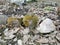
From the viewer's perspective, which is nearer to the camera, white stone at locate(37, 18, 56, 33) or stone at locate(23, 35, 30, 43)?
stone at locate(23, 35, 30, 43)

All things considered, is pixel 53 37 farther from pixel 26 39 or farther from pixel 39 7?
pixel 39 7

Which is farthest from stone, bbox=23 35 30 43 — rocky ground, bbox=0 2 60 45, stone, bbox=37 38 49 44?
stone, bbox=37 38 49 44

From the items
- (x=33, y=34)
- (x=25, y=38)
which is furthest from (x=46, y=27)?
(x=25, y=38)

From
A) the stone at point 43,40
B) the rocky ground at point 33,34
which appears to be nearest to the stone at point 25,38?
the rocky ground at point 33,34

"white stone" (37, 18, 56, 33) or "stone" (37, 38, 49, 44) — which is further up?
"white stone" (37, 18, 56, 33)

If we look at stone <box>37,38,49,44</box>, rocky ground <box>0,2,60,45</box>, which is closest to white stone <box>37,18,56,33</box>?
rocky ground <box>0,2,60,45</box>

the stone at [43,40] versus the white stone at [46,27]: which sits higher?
the white stone at [46,27]

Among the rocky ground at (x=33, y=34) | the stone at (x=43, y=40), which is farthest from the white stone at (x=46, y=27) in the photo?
the stone at (x=43, y=40)

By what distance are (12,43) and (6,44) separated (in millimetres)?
81

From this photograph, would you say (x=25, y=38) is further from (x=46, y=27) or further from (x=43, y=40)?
(x=46, y=27)

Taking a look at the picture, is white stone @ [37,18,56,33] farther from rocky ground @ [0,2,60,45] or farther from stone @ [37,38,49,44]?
stone @ [37,38,49,44]

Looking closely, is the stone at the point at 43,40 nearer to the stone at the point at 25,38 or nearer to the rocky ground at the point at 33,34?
the rocky ground at the point at 33,34

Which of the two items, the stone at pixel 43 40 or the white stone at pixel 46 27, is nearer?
the stone at pixel 43 40

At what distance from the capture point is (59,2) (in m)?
4.94
